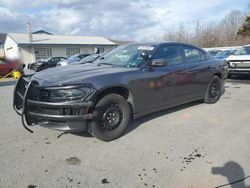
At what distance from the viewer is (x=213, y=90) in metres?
6.52

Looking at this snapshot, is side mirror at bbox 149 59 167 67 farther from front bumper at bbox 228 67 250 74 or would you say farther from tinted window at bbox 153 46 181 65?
front bumper at bbox 228 67 250 74

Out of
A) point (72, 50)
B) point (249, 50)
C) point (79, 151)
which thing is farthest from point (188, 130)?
point (72, 50)

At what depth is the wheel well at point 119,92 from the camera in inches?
152

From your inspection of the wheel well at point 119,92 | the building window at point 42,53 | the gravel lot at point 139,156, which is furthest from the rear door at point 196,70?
the building window at point 42,53

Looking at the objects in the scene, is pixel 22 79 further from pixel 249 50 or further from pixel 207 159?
pixel 249 50

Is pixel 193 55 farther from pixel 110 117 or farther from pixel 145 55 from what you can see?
pixel 110 117

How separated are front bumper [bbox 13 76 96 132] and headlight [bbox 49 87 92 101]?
8 centimetres

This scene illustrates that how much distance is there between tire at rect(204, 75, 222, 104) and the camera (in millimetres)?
6336

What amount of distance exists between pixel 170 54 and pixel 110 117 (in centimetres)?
200

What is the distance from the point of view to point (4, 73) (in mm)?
17375

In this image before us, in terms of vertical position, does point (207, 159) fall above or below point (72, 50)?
below

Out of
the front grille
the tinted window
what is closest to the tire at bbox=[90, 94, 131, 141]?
the front grille

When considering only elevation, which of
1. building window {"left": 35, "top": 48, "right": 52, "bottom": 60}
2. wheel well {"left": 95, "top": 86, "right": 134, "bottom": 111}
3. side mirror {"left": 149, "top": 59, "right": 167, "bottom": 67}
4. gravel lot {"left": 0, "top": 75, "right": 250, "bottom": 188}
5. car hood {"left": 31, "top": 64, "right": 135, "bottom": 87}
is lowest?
gravel lot {"left": 0, "top": 75, "right": 250, "bottom": 188}

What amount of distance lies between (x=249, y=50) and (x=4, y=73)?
15.6 metres
